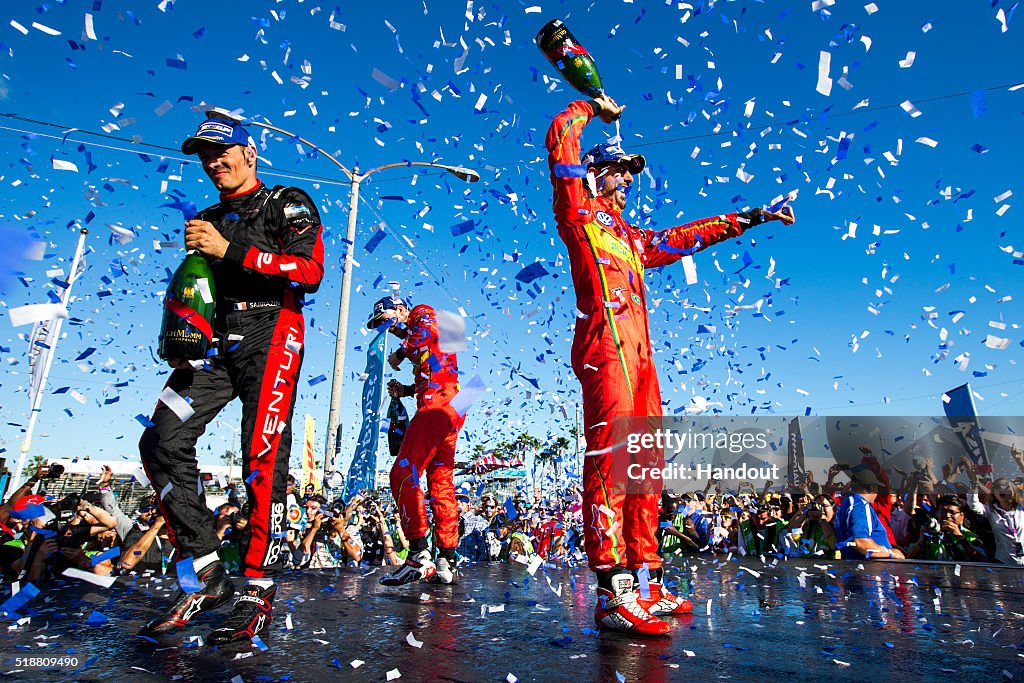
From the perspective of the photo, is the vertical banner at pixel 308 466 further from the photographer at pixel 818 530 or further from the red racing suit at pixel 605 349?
the red racing suit at pixel 605 349

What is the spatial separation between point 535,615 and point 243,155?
104 inches

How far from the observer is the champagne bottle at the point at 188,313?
2498 mm

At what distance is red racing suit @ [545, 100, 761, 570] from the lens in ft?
9.66

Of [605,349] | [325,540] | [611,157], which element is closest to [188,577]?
[605,349]

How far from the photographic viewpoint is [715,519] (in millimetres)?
11062

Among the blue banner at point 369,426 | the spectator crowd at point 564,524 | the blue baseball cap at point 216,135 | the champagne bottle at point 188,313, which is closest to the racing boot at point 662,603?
the champagne bottle at point 188,313

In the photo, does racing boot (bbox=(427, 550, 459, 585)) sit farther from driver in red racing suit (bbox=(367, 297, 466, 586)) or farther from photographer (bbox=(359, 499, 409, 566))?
photographer (bbox=(359, 499, 409, 566))

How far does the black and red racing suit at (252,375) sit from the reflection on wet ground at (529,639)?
0.47m

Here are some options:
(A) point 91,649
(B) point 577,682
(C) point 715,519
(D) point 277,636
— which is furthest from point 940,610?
(C) point 715,519

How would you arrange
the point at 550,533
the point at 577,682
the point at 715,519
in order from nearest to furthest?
the point at 577,682, the point at 715,519, the point at 550,533

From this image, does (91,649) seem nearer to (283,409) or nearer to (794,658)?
(283,409)

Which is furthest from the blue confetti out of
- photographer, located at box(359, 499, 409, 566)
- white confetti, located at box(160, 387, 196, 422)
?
photographer, located at box(359, 499, 409, 566)

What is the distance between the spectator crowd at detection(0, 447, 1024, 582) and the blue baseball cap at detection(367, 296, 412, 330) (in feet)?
8.14

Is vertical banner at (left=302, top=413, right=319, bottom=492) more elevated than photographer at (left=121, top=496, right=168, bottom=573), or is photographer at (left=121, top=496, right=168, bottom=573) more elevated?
vertical banner at (left=302, top=413, right=319, bottom=492)
